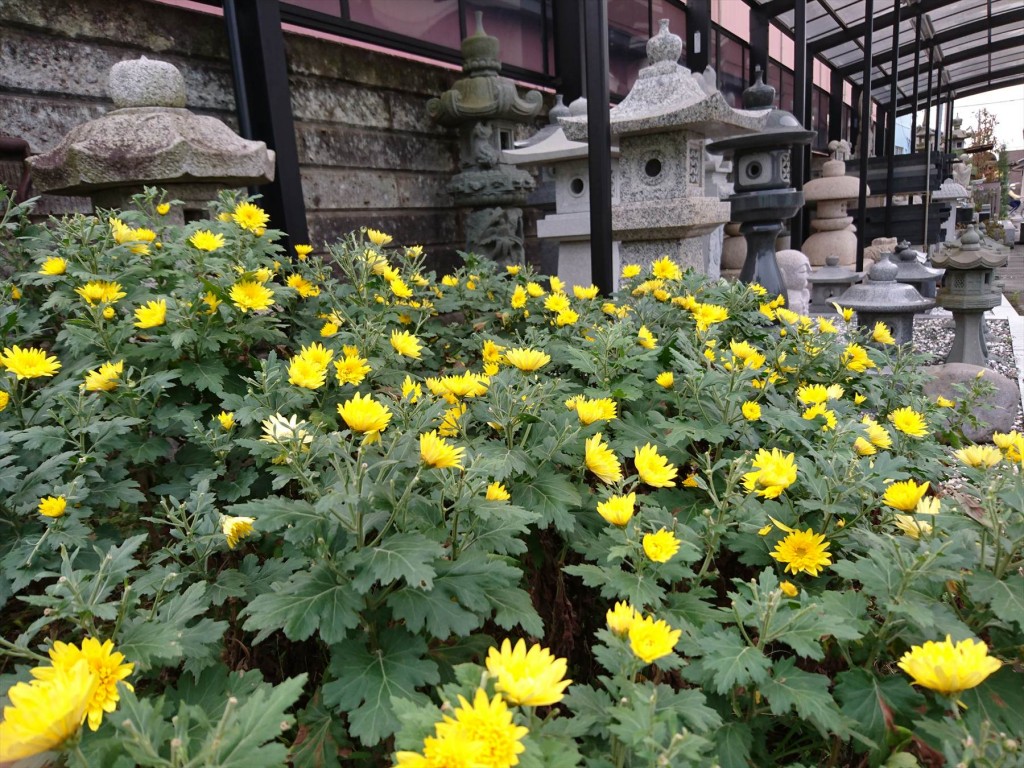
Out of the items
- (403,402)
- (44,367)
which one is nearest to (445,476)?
(403,402)

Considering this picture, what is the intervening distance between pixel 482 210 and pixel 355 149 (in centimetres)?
126

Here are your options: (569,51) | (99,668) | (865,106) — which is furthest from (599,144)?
(865,106)

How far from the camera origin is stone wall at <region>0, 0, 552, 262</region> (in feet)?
11.3

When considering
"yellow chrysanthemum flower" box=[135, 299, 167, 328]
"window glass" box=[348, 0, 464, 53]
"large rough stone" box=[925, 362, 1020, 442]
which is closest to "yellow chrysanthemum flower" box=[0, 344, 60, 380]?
"yellow chrysanthemum flower" box=[135, 299, 167, 328]

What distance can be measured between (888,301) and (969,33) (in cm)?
1395

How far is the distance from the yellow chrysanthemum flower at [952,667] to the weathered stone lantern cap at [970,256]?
566 centimetres

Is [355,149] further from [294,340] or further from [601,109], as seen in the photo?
[294,340]

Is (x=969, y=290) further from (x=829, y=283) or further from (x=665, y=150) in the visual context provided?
(x=829, y=283)

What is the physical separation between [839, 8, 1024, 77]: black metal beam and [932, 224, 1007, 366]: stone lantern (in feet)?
35.8

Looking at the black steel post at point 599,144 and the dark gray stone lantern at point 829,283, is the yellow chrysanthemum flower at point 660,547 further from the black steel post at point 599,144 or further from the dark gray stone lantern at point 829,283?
the dark gray stone lantern at point 829,283

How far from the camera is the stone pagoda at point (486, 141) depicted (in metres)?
5.78

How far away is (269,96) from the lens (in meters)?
4.08

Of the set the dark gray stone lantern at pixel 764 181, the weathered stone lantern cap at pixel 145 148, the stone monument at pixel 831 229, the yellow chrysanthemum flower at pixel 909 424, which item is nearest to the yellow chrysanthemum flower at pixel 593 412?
the yellow chrysanthemum flower at pixel 909 424

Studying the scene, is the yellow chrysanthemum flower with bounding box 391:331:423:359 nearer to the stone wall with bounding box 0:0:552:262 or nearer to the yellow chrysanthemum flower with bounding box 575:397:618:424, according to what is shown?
the yellow chrysanthemum flower with bounding box 575:397:618:424
